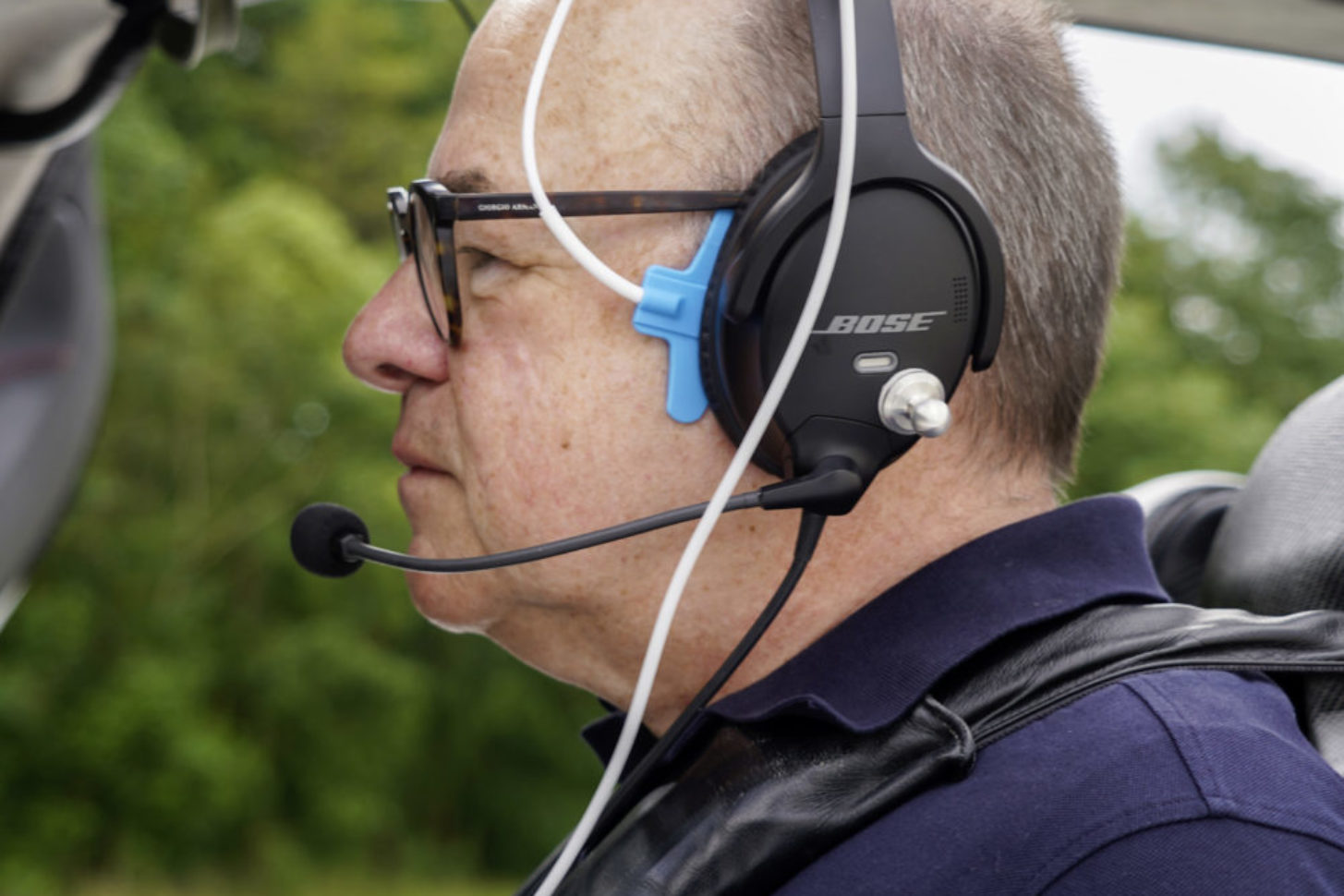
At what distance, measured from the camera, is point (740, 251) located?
3.07 ft

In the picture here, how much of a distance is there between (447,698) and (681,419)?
47.4 feet

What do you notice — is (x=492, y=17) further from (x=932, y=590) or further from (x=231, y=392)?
(x=231, y=392)

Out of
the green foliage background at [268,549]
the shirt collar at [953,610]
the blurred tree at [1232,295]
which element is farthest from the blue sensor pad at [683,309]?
the blurred tree at [1232,295]

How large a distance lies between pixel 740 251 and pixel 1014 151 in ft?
0.84

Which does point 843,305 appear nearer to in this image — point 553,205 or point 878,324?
point 878,324

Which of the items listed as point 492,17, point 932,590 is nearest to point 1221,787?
point 932,590

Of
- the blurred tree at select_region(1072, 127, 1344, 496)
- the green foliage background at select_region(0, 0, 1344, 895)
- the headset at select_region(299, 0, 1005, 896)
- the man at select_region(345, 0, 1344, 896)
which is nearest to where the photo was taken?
the headset at select_region(299, 0, 1005, 896)

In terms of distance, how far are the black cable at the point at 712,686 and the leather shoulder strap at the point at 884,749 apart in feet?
0.11

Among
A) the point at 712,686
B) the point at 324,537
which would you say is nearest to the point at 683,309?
the point at 712,686

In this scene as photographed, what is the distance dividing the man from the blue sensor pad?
0.02 metres

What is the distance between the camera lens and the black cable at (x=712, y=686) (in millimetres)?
916

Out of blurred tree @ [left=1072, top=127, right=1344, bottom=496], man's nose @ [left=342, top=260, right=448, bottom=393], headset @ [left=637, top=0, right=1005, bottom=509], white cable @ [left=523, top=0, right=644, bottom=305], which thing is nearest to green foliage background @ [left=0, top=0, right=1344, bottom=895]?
blurred tree @ [left=1072, top=127, right=1344, bottom=496]

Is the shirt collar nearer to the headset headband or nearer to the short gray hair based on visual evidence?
the short gray hair

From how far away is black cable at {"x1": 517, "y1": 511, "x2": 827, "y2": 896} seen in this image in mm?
916
